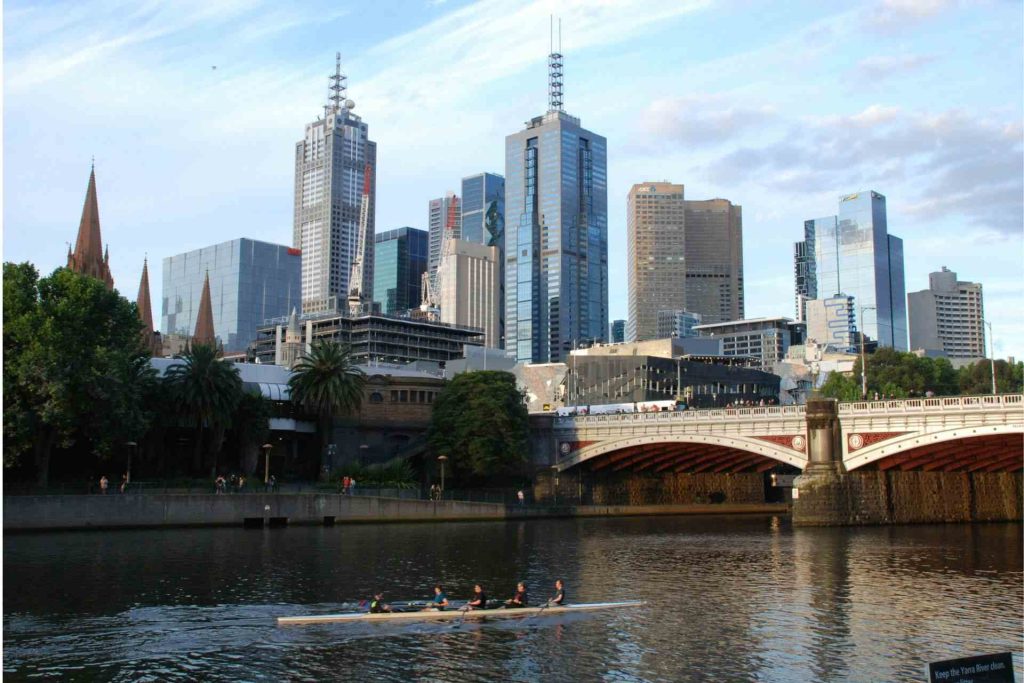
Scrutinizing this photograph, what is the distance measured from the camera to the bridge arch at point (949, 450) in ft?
239

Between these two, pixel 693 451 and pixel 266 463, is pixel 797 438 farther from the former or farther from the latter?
pixel 266 463

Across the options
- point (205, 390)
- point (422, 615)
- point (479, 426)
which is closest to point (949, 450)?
point (479, 426)

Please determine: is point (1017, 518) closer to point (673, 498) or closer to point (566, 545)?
point (673, 498)

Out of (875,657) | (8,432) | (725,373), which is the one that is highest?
(725,373)

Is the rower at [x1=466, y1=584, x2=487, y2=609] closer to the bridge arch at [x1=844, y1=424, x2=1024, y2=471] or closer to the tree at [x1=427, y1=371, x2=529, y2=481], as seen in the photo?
the bridge arch at [x1=844, y1=424, x2=1024, y2=471]

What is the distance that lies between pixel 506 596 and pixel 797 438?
4757cm

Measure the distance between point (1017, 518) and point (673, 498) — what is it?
1309 inches

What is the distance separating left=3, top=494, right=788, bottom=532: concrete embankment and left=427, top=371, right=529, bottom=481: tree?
553 cm

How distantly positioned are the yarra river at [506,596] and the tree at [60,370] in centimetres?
783

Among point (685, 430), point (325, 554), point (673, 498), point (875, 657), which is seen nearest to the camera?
point (875, 657)

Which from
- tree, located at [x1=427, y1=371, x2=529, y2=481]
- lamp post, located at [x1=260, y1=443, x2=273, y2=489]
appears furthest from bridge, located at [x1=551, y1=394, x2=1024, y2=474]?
lamp post, located at [x1=260, y1=443, x2=273, y2=489]

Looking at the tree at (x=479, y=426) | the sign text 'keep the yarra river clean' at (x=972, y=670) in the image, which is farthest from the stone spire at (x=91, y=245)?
the sign text 'keep the yarra river clean' at (x=972, y=670)

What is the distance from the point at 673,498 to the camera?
109 metres

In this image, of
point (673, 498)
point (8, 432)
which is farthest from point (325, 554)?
point (673, 498)
